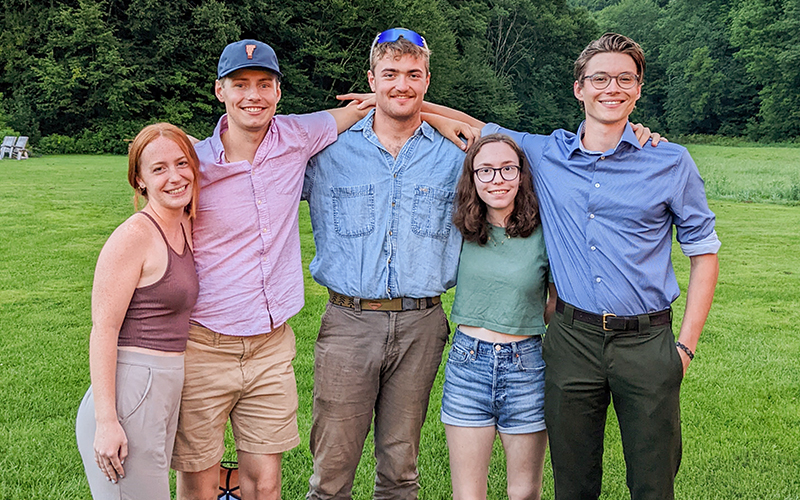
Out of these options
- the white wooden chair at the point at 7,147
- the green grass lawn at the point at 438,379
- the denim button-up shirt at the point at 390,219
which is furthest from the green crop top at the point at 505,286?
the white wooden chair at the point at 7,147

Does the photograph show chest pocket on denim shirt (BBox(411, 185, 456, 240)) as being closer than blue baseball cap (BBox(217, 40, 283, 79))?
No

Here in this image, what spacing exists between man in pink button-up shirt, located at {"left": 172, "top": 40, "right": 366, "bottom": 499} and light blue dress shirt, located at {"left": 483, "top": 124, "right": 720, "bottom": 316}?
1353mm

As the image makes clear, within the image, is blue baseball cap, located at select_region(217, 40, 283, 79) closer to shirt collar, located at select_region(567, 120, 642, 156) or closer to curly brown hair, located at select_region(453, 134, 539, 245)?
curly brown hair, located at select_region(453, 134, 539, 245)

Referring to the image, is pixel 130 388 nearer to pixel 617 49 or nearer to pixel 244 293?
pixel 244 293

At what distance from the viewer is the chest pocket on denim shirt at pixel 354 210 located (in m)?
3.51

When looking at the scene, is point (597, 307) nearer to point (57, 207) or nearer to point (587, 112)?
point (587, 112)

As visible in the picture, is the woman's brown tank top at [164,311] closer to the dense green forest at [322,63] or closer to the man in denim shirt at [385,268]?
the man in denim shirt at [385,268]

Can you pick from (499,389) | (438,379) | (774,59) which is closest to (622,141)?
(499,389)

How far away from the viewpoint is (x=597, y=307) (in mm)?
3084

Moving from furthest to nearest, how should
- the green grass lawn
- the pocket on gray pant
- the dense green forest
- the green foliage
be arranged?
the green foliage
the dense green forest
the green grass lawn
the pocket on gray pant

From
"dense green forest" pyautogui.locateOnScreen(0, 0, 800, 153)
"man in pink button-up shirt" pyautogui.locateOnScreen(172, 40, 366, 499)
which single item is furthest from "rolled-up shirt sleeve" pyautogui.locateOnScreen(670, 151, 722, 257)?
"dense green forest" pyautogui.locateOnScreen(0, 0, 800, 153)

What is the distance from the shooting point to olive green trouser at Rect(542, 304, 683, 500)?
3.03 meters

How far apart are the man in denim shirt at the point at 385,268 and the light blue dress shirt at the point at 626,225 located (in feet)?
2.03

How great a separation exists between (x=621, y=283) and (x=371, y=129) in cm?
148
